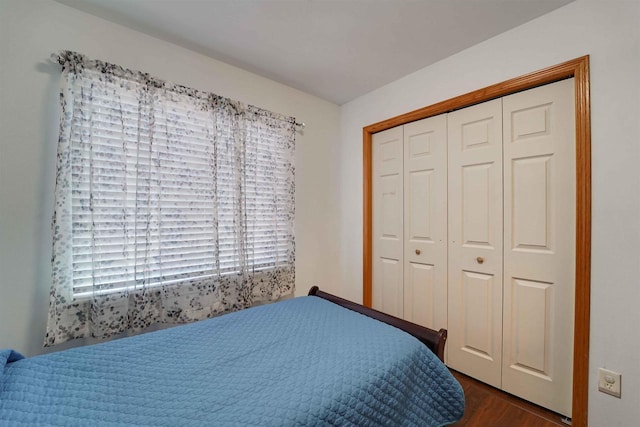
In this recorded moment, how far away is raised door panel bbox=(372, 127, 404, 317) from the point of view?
236 cm

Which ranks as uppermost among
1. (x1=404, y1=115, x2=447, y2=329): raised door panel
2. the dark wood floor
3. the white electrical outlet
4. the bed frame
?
(x1=404, y1=115, x2=447, y2=329): raised door panel

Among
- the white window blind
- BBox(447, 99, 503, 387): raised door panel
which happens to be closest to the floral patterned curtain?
the white window blind

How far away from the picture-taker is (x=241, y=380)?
988 mm

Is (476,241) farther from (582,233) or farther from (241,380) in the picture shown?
(241,380)

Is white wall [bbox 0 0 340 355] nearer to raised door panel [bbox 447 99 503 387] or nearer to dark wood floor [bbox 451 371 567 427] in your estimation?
raised door panel [bbox 447 99 503 387]

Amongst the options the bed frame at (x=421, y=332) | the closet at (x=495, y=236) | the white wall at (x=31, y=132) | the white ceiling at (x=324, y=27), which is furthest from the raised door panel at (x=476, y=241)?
the white wall at (x=31, y=132)

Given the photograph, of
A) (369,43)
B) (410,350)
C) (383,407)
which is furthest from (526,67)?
(383,407)

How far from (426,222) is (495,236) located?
0.51 metres

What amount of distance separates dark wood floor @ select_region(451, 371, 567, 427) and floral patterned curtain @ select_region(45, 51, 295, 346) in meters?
1.58

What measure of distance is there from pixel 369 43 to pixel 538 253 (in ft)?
5.88

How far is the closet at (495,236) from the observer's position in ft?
5.05

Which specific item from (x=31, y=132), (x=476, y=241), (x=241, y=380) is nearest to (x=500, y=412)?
(x=476, y=241)

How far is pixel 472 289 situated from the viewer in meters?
1.90

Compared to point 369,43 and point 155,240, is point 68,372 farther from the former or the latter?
point 369,43
